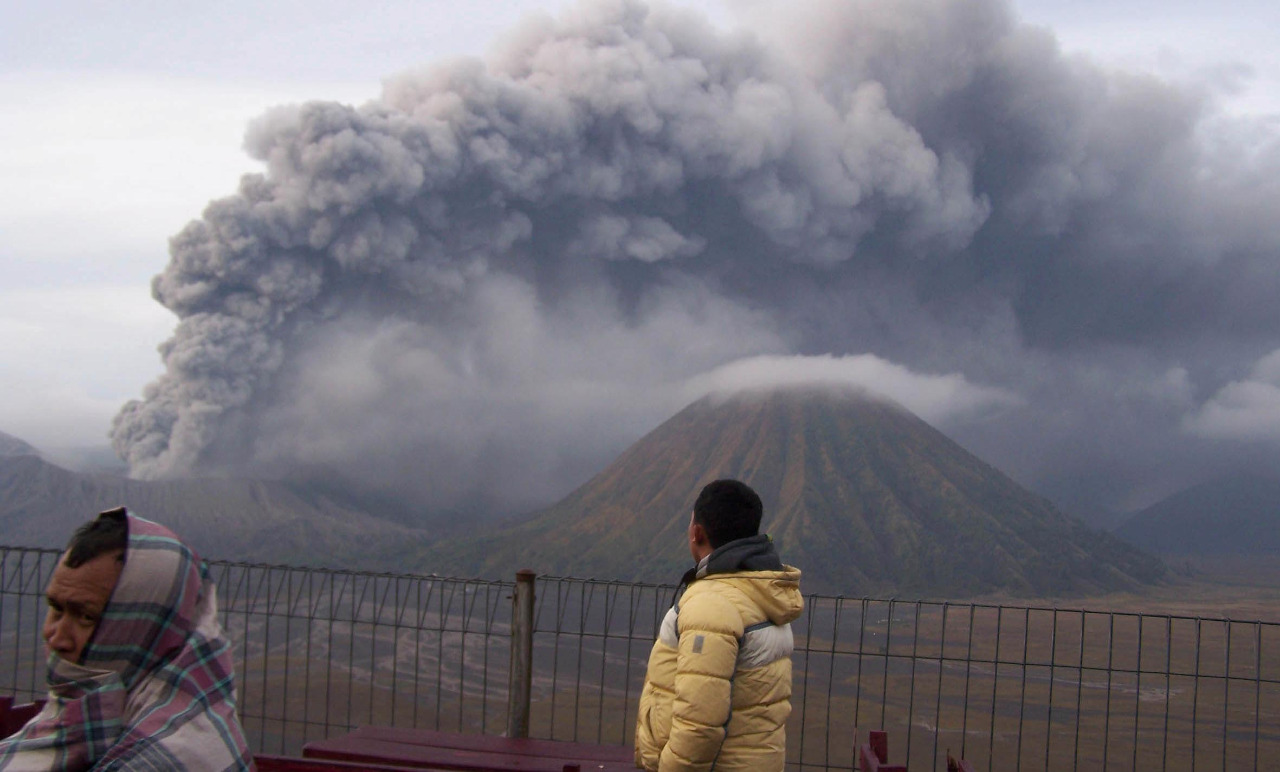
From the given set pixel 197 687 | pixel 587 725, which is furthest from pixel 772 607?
pixel 587 725

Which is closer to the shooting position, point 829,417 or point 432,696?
point 432,696

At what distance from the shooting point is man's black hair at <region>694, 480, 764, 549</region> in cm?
294

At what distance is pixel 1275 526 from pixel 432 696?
160 m

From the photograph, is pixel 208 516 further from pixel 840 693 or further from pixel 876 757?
pixel 876 757

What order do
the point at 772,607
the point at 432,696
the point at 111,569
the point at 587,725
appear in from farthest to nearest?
the point at 432,696 < the point at 587,725 < the point at 772,607 < the point at 111,569

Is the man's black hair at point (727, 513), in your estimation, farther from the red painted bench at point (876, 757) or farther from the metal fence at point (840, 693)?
the metal fence at point (840, 693)

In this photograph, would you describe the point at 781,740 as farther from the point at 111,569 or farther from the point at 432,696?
the point at 432,696

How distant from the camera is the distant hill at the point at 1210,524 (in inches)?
5726

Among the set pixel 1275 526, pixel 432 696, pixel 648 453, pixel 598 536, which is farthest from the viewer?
pixel 1275 526

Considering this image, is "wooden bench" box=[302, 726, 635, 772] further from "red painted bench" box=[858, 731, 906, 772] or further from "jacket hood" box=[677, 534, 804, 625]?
"jacket hood" box=[677, 534, 804, 625]

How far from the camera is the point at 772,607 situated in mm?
2818

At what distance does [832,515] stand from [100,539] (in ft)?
266

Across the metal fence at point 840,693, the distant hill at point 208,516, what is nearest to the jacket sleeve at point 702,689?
the metal fence at point 840,693

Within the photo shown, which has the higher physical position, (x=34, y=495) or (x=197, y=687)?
(x=197, y=687)
